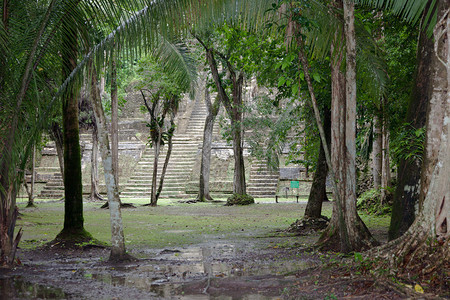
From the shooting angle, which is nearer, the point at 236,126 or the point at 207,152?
the point at 236,126

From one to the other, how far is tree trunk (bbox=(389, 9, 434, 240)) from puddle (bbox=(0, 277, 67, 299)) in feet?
12.6

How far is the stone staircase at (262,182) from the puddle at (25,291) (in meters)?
16.8

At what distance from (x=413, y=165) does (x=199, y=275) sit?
2.74m

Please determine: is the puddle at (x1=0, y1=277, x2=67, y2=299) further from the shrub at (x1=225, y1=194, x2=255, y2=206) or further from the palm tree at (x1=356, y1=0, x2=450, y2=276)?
the shrub at (x1=225, y1=194, x2=255, y2=206)

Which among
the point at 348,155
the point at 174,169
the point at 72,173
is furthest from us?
the point at 174,169

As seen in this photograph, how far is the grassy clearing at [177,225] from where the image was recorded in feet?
27.9

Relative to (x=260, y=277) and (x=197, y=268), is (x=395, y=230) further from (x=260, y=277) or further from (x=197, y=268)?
(x=197, y=268)

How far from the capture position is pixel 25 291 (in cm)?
465

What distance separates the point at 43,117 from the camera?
246 inches

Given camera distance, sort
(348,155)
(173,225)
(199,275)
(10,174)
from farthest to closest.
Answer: (173,225) < (348,155) < (10,174) < (199,275)

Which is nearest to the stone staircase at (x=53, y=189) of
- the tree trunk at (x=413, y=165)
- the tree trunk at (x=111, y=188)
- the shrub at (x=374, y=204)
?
the shrub at (x=374, y=204)

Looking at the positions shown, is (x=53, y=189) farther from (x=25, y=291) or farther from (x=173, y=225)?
(x=25, y=291)

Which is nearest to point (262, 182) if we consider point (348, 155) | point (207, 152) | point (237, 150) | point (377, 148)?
point (207, 152)

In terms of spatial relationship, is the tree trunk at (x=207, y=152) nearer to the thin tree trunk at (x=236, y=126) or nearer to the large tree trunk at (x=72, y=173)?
the thin tree trunk at (x=236, y=126)
